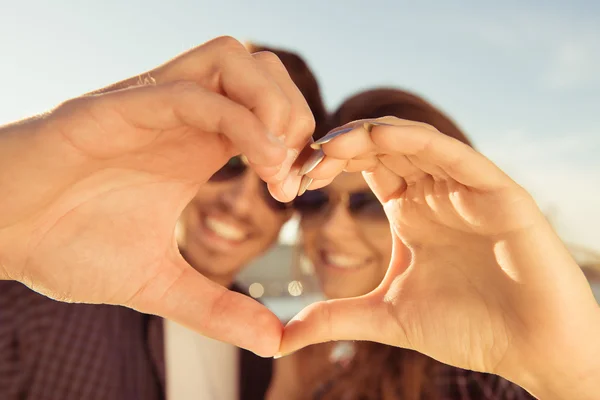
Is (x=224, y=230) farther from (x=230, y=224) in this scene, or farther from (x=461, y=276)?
(x=461, y=276)

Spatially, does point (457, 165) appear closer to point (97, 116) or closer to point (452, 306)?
point (452, 306)

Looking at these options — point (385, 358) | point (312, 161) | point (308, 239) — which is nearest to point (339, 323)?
point (312, 161)

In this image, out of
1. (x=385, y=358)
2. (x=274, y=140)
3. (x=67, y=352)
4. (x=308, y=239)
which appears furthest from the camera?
(x=308, y=239)

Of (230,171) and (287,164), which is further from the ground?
(287,164)

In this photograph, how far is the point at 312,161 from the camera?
1.03 metres

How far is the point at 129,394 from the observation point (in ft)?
7.83

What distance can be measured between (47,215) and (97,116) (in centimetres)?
30

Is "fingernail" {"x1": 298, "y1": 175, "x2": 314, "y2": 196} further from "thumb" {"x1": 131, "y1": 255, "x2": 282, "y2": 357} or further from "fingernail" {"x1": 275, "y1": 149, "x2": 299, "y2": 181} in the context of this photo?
"thumb" {"x1": 131, "y1": 255, "x2": 282, "y2": 357}

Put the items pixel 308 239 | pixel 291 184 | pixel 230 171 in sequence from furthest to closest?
pixel 308 239
pixel 230 171
pixel 291 184

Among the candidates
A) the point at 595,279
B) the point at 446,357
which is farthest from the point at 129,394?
the point at 595,279

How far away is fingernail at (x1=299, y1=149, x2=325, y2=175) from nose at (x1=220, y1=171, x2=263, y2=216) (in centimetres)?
177

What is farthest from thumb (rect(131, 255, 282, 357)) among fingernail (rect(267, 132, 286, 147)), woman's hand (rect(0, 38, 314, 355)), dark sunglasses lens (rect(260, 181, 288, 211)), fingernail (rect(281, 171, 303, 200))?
dark sunglasses lens (rect(260, 181, 288, 211))

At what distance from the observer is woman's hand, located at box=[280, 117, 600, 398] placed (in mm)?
1027

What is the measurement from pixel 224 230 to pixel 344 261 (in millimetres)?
787
